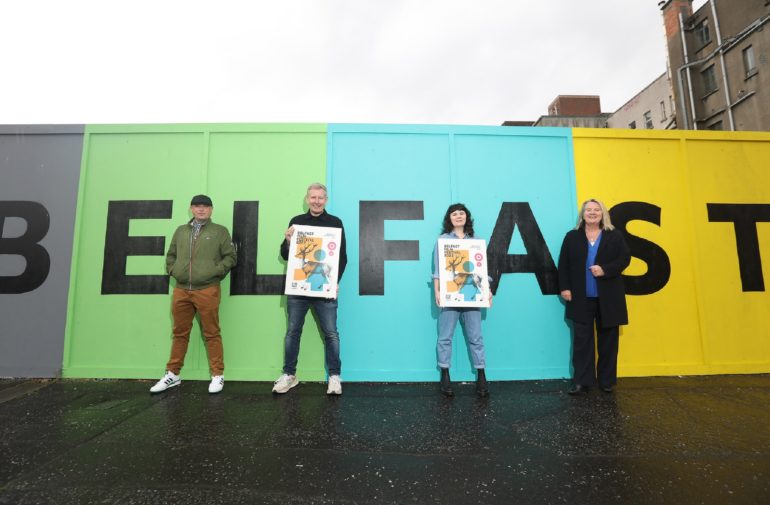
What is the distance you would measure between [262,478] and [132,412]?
6.17 ft

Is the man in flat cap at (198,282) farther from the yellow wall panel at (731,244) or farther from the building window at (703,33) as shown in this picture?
the building window at (703,33)

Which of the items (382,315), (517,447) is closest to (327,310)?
(382,315)

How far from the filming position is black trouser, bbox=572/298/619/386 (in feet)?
12.1

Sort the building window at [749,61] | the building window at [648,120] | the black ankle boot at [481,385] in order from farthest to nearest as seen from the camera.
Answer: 1. the building window at [648,120]
2. the building window at [749,61]
3. the black ankle boot at [481,385]

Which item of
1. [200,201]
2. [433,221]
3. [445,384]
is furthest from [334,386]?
[200,201]

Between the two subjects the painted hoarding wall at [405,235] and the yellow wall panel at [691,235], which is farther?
the yellow wall panel at [691,235]

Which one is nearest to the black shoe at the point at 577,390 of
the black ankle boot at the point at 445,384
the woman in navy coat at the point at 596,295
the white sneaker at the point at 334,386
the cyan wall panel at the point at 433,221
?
the woman in navy coat at the point at 596,295

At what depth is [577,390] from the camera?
3662mm

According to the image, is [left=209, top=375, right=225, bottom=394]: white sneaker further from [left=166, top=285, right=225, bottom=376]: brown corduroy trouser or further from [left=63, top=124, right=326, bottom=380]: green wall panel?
[left=63, top=124, right=326, bottom=380]: green wall panel

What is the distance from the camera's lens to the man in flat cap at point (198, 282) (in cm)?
380

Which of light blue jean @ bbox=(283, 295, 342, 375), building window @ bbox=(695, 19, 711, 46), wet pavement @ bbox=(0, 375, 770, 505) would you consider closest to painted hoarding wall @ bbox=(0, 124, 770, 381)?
light blue jean @ bbox=(283, 295, 342, 375)

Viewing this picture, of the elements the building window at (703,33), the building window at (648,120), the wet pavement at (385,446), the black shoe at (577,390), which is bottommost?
the wet pavement at (385,446)

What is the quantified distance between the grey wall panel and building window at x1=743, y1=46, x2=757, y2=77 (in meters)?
22.9

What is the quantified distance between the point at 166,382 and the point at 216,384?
56cm
